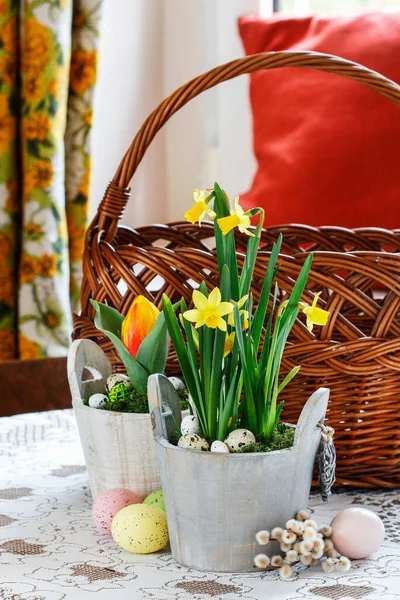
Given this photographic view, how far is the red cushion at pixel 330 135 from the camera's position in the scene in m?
1.55

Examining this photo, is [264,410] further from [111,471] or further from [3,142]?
[3,142]

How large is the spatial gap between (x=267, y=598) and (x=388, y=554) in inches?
5.3

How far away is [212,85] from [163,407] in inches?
14.7

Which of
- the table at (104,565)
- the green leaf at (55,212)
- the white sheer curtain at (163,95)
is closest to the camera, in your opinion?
the table at (104,565)

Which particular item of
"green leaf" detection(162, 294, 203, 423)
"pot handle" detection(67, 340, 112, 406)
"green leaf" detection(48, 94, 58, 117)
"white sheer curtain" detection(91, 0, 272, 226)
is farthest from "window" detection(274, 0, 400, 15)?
"green leaf" detection(162, 294, 203, 423)

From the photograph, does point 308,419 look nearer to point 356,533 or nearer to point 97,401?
point 356,533

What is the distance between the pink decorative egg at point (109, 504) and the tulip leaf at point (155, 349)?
0.11m

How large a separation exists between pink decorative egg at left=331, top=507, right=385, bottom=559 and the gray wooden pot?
4cm

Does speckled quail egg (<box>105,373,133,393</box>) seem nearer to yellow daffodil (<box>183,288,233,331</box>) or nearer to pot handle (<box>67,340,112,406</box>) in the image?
pot handle (<box>67,340,112,406</box>)

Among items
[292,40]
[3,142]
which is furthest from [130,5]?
[3,142]

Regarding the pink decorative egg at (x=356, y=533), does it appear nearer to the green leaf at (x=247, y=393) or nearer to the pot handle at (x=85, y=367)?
the green leaf at (x=247, y=393)

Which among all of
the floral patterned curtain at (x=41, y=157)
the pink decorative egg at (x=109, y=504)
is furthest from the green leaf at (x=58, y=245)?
the pink decorative egg at (x=109, y=504)

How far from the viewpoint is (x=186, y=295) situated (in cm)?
84

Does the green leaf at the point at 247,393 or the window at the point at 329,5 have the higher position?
the window at the point at 329,5
